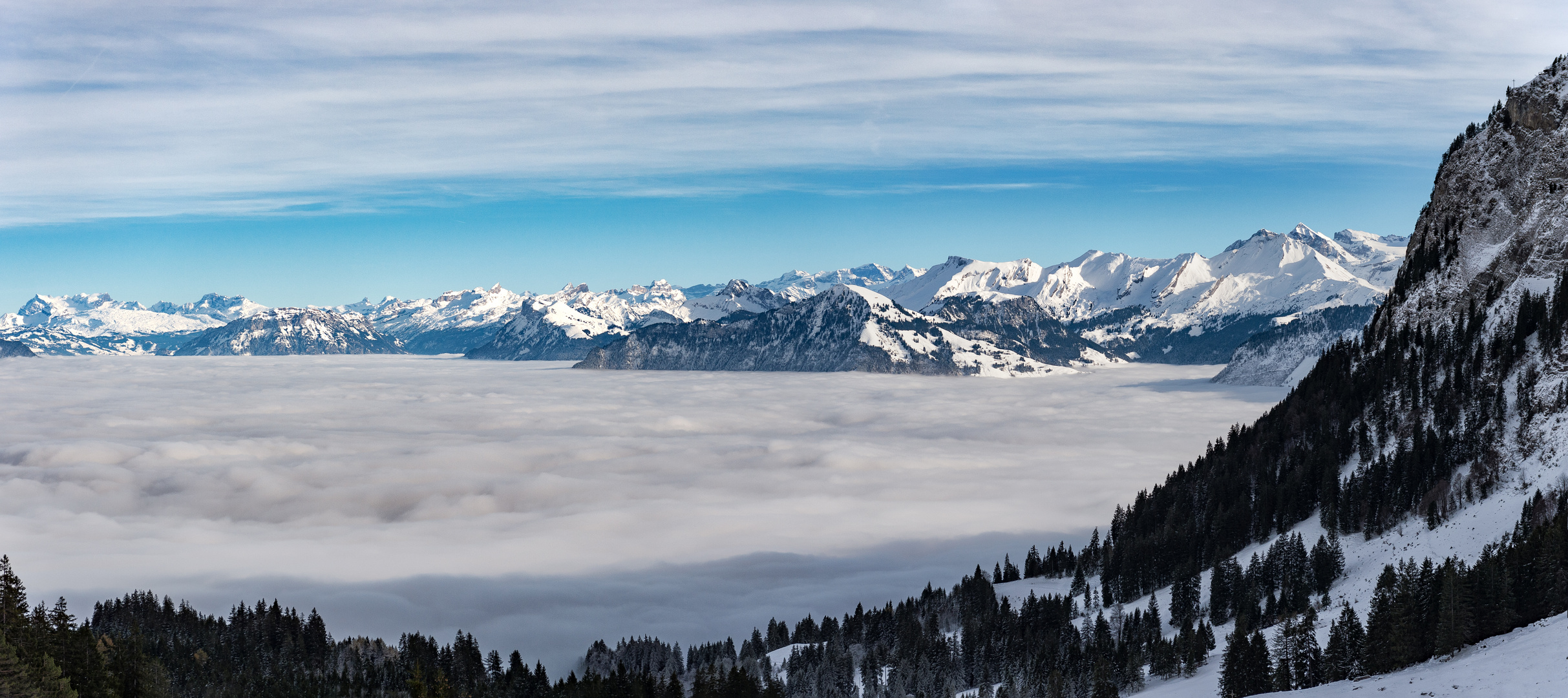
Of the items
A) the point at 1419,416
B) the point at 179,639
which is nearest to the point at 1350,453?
the point at 1419,416

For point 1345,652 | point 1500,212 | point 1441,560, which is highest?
point 1500,212

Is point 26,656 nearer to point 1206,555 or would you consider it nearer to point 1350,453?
point 1206,555

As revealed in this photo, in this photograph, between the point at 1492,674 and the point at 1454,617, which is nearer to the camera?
the point at 1492,674

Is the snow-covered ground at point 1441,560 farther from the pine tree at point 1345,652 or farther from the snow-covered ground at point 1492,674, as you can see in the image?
the pine tree at point 1345,652

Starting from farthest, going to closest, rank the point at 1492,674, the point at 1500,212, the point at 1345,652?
1. the point at 1500,212
2. the point at 1345,652
3. the point at 1492,674

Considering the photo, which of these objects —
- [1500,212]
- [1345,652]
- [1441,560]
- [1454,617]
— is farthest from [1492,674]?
[1500,212]

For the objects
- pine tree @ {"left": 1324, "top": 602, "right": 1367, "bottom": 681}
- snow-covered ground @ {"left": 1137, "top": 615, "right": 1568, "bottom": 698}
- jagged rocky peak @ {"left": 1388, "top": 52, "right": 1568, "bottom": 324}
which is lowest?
pine tree @ {"left": 1324, "top": 602, "right": 1367, "bottom": 681}

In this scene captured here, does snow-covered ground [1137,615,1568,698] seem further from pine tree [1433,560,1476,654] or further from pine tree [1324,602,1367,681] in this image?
pine tree [1324,602,1367,681]

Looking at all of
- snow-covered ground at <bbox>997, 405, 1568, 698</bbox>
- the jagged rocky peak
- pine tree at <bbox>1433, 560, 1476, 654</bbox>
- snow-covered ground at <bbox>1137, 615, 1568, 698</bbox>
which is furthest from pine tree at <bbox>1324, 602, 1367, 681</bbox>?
the jagged rocky peak

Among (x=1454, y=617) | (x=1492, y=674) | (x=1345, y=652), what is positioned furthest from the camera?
(x=1345, y=652)

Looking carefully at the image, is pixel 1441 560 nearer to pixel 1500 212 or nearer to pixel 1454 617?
pixel 1454 617

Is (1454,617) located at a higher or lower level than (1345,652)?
higher

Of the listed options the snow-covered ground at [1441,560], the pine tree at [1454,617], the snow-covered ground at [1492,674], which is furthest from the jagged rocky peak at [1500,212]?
the snow-covered ground at [1492,674]
